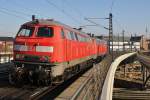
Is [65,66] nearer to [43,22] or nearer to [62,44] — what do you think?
[62,44]

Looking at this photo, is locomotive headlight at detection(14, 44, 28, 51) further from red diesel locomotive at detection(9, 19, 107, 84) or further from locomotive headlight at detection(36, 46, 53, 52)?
locomotive headlight at detection(36, 46, 53, 52)

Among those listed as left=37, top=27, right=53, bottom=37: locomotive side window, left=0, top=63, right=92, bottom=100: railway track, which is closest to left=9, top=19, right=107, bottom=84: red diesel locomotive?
left=37, top=27, right=53, bottom=37: locomotive side window

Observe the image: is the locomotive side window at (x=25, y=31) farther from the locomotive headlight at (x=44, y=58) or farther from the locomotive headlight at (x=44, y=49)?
the locomotive headlight at (x=44, y=58)

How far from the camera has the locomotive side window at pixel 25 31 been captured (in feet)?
57.0

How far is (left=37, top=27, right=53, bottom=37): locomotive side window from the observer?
56.4ft

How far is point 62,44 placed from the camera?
57.1ft

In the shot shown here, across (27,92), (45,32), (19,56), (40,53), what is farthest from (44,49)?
(27,92)

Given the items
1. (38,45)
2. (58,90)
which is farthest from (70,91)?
(38,45)

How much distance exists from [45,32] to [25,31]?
40.3 inches

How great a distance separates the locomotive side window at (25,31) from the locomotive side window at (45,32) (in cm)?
39

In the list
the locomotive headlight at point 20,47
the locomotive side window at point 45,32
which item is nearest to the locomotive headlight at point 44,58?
the locomotive headlight at point 20,47

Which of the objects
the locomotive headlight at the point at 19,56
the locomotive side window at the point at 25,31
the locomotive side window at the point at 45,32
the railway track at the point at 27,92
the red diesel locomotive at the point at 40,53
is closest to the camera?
the railway track at the point at 27,92

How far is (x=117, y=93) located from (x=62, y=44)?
16.3 meters

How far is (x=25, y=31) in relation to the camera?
17.6 m
